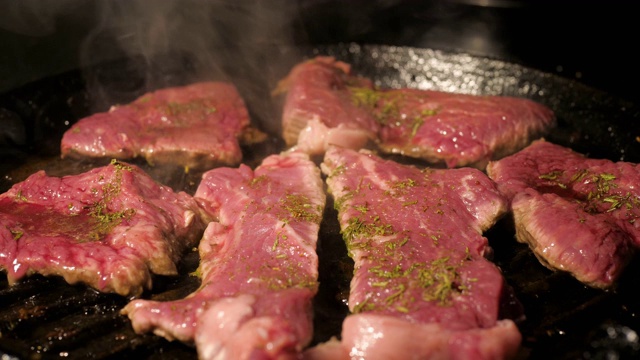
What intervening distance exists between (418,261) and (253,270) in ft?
3.32

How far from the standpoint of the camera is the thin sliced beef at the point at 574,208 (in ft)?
12.0

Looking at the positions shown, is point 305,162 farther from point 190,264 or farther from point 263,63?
point 263,63

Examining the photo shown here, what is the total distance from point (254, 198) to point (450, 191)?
1.41 m

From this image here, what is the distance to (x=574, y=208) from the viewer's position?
3947 mm

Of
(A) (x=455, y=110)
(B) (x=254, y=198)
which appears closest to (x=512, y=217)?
(A) (x=455, y=110)

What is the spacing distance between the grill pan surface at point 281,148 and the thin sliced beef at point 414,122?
0.39 metres

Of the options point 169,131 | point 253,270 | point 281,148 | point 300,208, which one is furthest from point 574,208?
point 169,131

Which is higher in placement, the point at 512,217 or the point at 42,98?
the point at 42,98

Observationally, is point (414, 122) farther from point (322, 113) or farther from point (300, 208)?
point (300, 208)

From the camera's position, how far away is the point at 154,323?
324cm

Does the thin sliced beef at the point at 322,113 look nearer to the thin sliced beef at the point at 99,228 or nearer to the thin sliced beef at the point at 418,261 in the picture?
the thin sliced beef at the point at 418,261

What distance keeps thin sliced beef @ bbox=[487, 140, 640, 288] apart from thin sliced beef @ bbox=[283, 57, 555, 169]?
374 mm

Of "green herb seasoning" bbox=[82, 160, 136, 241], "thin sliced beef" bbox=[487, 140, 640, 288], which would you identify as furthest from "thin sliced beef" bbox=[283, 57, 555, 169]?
"green herb seasoning" bbox=[82, 160, 136, 241]

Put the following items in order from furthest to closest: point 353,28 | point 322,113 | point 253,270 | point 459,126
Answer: point 353,28, point 322,113, point 459,126, point 253,270
